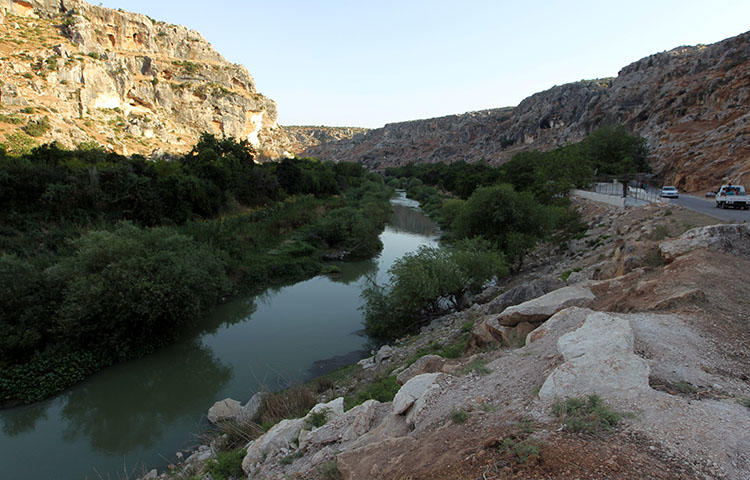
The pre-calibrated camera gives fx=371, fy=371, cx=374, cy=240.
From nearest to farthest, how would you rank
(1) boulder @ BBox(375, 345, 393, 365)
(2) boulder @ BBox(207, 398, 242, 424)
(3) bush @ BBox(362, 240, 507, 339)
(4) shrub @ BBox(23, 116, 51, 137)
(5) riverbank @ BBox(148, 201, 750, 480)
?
1. (5) riverbank @ BBox(148, 201, 750, 480)
2. (2) boulder @ BBox(207, 398, 242, 424)
3. (1) boulder @ BBox(375, 345, 393, 365)
4. (3) bush @ BBox(362, 240, 507, 339)
5. (4) shrub @ BBox(23, 116, 51, 137)

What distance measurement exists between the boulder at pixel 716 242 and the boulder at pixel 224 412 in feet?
38.9

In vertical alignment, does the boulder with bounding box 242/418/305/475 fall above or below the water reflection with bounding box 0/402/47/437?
above

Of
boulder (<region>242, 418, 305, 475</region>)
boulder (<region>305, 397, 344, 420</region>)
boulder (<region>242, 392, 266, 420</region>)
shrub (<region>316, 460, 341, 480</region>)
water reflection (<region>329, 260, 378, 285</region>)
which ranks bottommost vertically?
water reflection (<region>329, 260, 378, 285</region>)

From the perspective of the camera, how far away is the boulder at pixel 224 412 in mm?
9711

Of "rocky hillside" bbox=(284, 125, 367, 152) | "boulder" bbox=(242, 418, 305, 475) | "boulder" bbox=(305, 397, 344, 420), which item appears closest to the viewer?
"boulder" bbox=(242, 418, 305, 475)

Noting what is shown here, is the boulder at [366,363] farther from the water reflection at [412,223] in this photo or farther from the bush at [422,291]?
the water reflection at [412,223]

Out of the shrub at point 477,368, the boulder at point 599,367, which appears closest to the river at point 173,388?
the shrub at point 477,368

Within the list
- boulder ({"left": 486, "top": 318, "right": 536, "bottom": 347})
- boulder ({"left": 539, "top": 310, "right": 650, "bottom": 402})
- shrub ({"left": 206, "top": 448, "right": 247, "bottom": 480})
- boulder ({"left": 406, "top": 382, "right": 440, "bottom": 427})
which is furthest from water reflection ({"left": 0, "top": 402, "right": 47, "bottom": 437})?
boulder ({"left": 539, "top": 310, "right": 650, "bottom": 402})

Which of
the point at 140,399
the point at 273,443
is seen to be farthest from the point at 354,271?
the point at 273,443

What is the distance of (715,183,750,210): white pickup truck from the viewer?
18531 mm

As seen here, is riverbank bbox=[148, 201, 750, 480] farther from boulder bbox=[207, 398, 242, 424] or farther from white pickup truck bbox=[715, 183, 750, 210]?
white pickup truck bbox=[715, 183, 750, 210]

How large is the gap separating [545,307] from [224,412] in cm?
852

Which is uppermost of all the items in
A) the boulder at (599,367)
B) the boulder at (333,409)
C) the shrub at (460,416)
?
the boulder at (599,367)

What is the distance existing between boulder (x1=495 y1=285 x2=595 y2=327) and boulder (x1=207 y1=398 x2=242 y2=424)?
717 centimetres
